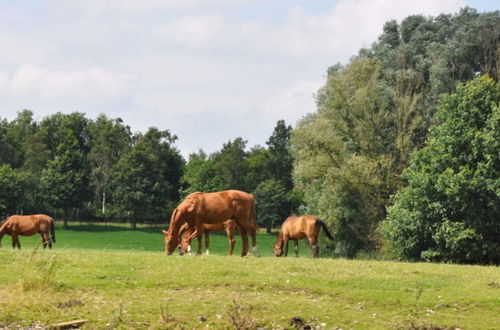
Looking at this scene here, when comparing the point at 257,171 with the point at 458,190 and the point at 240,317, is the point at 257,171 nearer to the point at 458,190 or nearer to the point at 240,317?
the point at 458,190

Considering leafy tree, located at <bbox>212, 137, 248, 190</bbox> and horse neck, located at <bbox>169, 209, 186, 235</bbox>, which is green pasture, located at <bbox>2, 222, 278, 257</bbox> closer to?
leafy tree, located at <bbox>212, 137, 248, 190</bbox>

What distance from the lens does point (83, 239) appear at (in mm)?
71312

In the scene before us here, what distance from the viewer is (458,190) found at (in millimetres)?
30375

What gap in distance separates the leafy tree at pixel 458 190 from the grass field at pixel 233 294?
1311cm

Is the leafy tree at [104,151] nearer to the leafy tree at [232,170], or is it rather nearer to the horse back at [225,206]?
the leafy tree at [232,170]

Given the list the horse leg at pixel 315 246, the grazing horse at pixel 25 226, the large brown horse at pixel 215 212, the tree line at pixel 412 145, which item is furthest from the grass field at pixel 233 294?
the tree line at pixel 412 145

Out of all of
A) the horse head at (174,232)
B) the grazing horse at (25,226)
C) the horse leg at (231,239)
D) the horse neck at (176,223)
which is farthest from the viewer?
the grazing horse at (25,226)

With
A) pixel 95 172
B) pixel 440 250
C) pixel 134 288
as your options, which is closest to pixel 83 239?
pixel 95 172

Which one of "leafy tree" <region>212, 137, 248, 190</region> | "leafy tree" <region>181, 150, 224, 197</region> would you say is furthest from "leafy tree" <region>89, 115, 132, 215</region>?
"leafy tree" <region>212, 137, 248, 190</region>

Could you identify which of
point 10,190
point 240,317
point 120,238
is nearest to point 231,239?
point 240,317

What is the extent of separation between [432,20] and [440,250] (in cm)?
2376

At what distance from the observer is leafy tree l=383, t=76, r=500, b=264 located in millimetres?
30531

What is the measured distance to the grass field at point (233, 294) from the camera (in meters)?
12.0

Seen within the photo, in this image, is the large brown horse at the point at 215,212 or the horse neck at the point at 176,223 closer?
the horse neck at the point at 176,223
